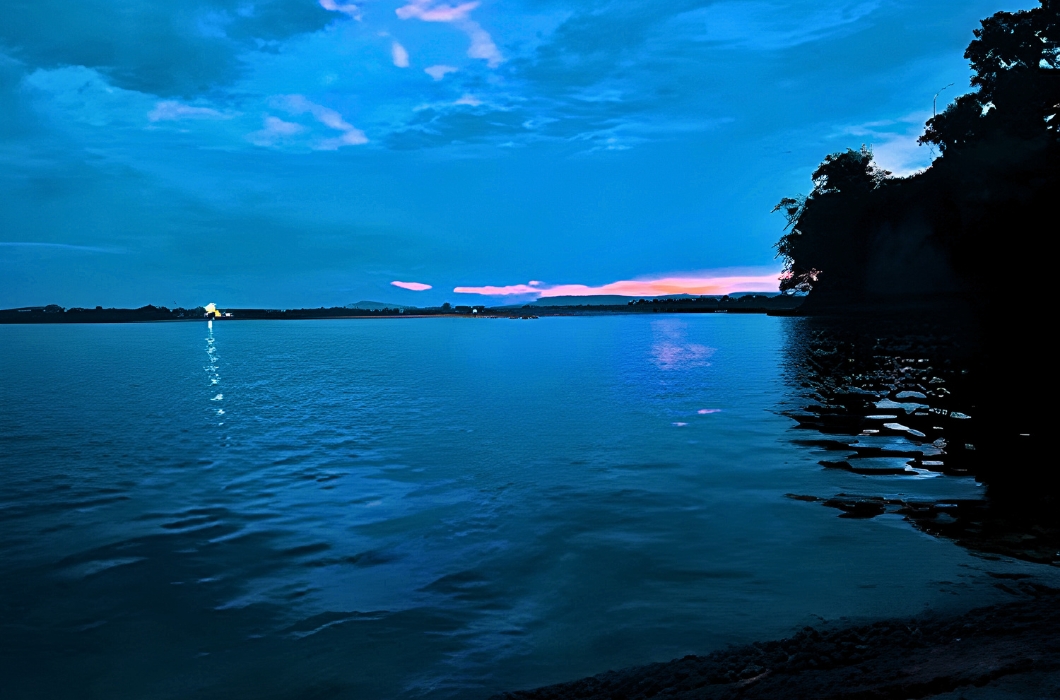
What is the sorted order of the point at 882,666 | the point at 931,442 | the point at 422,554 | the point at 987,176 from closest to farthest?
the point at 882,666 < the point at 422,554 < the point at 931,442 < the point at 987,176

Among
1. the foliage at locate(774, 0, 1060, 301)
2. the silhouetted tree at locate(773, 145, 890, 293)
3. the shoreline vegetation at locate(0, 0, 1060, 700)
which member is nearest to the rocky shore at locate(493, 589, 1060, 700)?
the shoreline vegetation at locate(0, 0, 1060, 700)

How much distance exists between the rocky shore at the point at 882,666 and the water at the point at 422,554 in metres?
0.46

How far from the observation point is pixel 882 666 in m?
5.43

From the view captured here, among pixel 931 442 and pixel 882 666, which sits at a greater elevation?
pixel 882 666

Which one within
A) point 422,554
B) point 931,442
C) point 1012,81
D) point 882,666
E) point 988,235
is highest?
point 1012,81

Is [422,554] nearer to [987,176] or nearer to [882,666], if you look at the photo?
[882,666]

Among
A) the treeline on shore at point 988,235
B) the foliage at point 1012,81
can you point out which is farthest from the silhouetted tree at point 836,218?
the foliage at point 1012,81

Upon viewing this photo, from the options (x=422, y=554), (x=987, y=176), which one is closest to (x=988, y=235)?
(x=987, y=176)

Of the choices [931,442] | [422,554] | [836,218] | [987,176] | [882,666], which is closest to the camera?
[882,666]

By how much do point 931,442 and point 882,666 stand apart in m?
13.3

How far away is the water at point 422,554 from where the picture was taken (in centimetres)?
673

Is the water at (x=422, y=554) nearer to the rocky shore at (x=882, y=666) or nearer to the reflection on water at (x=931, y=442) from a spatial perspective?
the rocky shore at (x=882, y=666)

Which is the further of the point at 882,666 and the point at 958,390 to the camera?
the point at 958,390

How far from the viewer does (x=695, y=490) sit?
13.2 metres
